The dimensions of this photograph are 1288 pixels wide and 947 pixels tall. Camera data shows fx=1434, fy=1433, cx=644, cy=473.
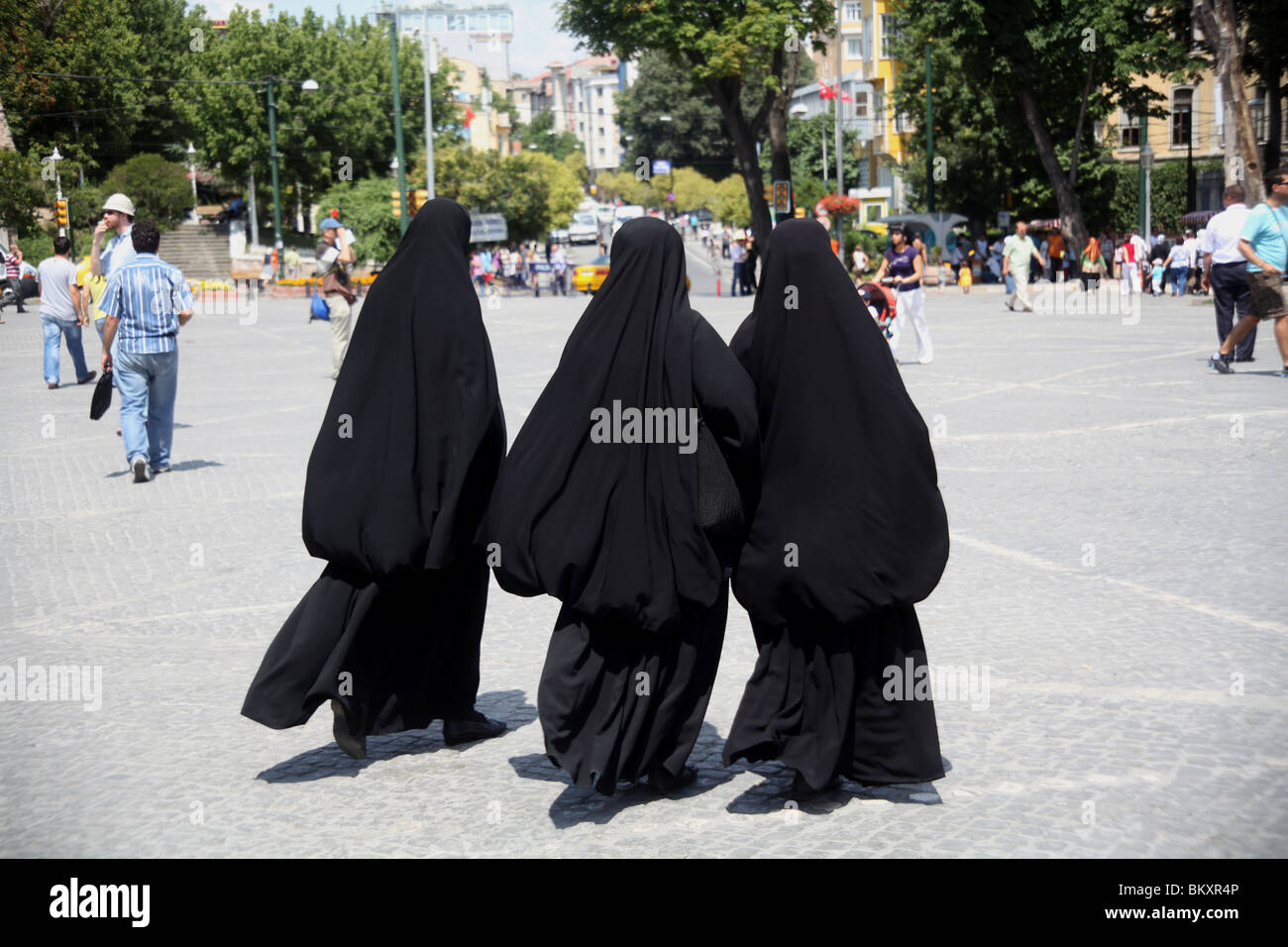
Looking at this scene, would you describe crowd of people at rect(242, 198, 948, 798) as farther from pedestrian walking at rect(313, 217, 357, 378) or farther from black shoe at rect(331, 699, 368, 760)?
pedestrian walking at rect(313, 217, 357, 378)

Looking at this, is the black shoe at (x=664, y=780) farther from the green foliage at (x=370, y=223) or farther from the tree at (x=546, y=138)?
the tree at (x=546, y=138)

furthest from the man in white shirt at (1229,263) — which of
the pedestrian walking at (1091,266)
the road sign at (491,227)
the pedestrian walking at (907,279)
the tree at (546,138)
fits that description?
the tree at (546,138)

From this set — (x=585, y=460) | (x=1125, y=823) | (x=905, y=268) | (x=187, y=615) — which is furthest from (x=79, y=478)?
(x=905, y=268)

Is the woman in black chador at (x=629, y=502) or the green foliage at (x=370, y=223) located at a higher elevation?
the green foliage at (x=370, y=223)

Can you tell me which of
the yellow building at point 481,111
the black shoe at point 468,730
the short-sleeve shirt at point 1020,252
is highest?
the yellow building at point 481,111

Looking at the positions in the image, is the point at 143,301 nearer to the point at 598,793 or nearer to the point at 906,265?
the point at 598,793

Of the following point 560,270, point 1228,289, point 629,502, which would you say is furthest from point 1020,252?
point 629,502

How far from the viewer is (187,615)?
7.03 meters

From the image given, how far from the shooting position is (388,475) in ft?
15.6

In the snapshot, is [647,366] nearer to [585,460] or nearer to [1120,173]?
[585,460]

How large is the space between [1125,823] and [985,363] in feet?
45.8

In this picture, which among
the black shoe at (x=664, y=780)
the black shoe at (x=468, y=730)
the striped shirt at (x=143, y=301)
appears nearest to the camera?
the black shoe at (x=664, y=780)

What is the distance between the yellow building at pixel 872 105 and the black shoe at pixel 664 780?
215ft

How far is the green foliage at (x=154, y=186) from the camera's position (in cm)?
5947
